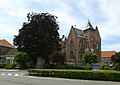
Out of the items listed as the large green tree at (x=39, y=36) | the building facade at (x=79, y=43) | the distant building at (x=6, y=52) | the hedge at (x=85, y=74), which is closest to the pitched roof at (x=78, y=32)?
the building facade at (x=79, y=43)

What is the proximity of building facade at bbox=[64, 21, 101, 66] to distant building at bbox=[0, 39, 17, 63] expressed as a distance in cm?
1925

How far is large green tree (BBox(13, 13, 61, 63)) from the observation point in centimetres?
5412

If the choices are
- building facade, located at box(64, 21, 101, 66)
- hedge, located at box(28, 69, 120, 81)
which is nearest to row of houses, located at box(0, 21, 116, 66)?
building facade, located at box(64, 21, 101, 66)

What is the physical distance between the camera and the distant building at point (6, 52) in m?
78.6

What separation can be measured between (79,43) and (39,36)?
3671 cm

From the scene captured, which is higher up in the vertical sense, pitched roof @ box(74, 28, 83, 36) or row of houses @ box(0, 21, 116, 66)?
pitched roof @ box(74, 28, 83, 36)

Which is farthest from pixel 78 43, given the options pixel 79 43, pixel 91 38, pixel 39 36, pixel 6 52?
pixel 39 36

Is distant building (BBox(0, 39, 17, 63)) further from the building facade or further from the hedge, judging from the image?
the hedge

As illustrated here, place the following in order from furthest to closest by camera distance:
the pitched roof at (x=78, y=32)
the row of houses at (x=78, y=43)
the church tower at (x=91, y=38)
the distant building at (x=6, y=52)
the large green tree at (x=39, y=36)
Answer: the pitched roof at (x=78, y=32)
the church tower at (x=91, y=38)
the row of houses at (x=78, y=43)
the distant building at (x=6, y=52)
the large green tree at (x=39, y=36)

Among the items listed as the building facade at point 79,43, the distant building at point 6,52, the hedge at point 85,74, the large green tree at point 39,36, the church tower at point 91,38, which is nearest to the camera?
the hedge at point 85,74

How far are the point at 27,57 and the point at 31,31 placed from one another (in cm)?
678

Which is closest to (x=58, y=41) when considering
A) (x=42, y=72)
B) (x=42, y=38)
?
(x=42, y=38)

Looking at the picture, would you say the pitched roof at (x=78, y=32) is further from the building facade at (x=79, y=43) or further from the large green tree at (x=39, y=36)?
the large green tree at (x=39, y=36)

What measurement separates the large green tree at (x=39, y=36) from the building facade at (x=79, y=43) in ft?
105
